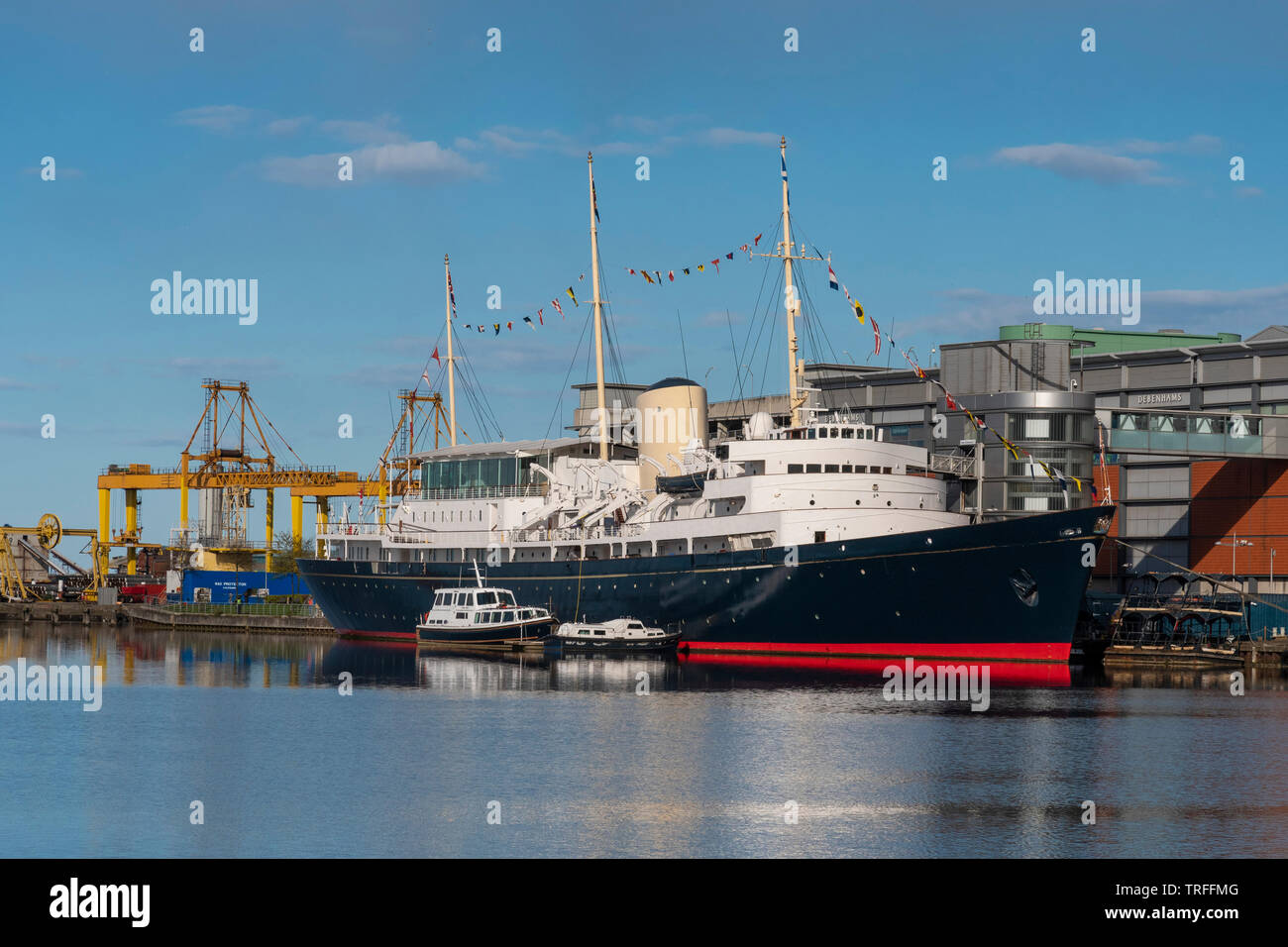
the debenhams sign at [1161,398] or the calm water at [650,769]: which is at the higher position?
the debenhams sign at [1161,398]

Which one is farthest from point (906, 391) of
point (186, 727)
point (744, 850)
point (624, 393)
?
point (744, 850)

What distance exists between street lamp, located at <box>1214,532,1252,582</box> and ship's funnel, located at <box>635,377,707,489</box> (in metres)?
26.7

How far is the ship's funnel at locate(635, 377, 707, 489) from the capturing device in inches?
2945

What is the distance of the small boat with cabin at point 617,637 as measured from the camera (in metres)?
63.4

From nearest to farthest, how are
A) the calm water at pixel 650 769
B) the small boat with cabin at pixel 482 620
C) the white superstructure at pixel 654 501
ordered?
the calm water at pixel 650 769 < the white superstructure at pixel 654 501 < the small boat with cabin at pixel 482 620

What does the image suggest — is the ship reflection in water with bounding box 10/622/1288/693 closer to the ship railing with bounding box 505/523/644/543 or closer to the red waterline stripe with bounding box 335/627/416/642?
the red waterline stripe with bounding box 335/627/416/642

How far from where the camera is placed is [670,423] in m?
74.9

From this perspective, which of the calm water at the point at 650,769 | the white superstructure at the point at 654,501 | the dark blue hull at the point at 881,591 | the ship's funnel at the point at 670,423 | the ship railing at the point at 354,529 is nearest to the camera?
the calm water at the point at 650,769

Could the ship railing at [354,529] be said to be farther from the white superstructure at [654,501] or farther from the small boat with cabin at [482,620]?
the small boat with cabin at [482,620]

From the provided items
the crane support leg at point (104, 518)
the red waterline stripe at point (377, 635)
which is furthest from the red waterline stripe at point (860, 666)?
the crane support leg at point (104, 518)

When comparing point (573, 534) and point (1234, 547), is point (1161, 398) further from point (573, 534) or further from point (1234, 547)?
point (573, 534)

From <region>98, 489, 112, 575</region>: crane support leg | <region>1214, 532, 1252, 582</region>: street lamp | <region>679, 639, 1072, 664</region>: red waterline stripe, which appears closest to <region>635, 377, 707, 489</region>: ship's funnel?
<region>679, 639, 1072, 664</region>: red waterline stripe

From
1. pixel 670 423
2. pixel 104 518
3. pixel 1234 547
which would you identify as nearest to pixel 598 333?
pixel 670 423

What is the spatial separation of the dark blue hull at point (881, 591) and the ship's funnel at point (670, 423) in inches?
375
